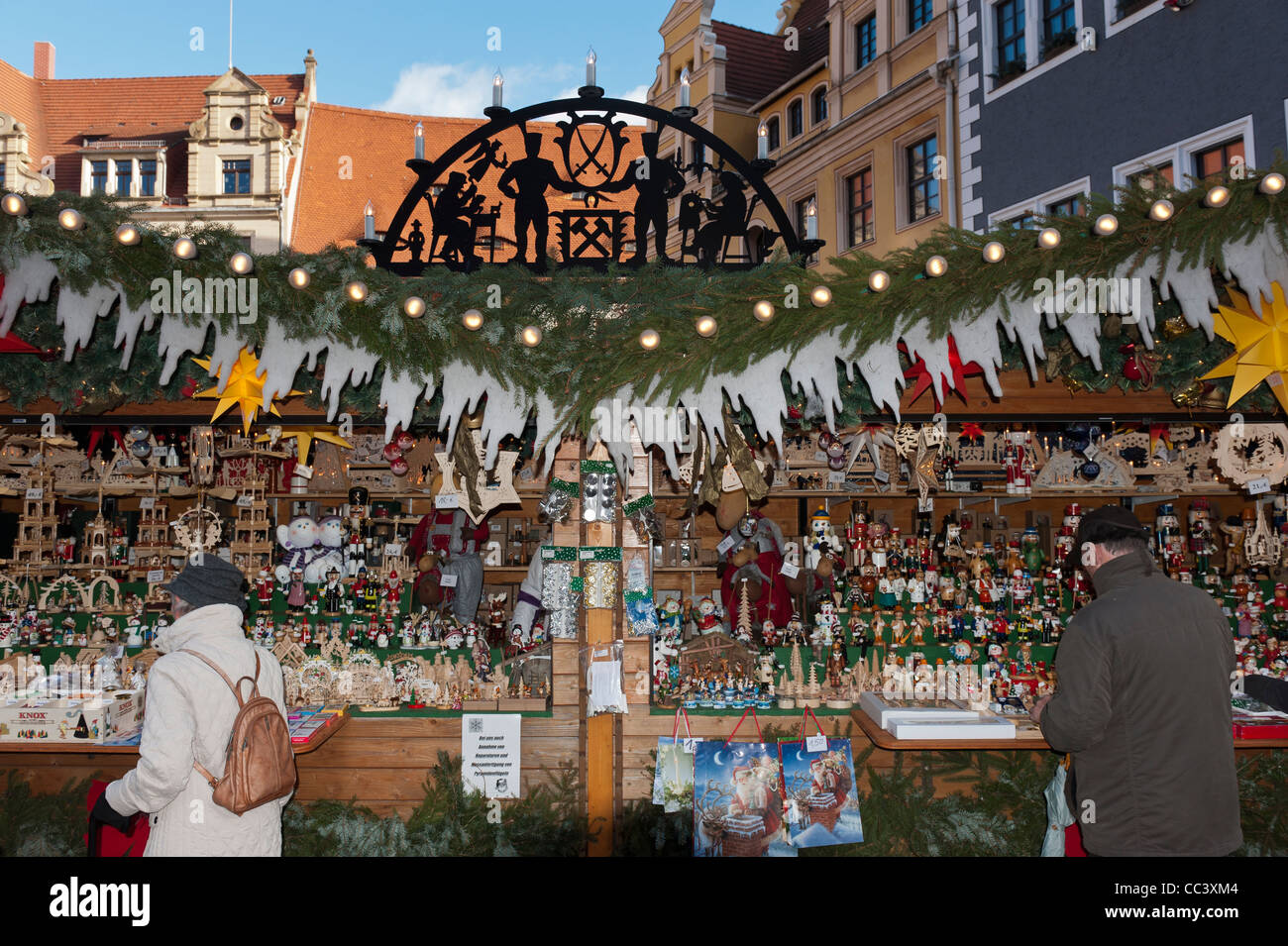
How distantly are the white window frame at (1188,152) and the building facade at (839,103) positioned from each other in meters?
2.19

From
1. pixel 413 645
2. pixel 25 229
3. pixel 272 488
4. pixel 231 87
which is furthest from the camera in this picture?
pixel 231 87

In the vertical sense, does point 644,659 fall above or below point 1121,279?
below

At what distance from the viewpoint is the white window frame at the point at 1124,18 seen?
388 inches

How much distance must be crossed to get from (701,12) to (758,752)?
17226 millimetres

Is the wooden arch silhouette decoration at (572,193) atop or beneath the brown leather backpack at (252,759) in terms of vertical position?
atop

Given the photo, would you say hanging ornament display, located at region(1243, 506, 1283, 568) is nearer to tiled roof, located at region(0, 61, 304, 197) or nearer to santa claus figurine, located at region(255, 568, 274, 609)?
santa claus figurine, located at region(255, 568, 274, 609)

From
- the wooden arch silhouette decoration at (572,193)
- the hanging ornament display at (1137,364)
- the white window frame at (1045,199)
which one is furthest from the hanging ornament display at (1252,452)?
the white window frame at (1045,199)

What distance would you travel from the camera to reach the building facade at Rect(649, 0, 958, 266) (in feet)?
44.9

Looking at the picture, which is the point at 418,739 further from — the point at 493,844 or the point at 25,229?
the point at 25,229

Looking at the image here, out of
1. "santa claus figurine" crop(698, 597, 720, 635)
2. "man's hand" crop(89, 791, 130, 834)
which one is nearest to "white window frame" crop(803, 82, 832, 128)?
"santa claus figurine" crop(698, 597, 720, 635)

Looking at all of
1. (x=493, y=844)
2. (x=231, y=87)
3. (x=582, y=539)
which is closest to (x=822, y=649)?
(x=582, y=539)

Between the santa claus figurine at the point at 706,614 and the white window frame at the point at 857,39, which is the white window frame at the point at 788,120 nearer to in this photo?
the white window frame at the point at 857,39

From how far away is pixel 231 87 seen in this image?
17.9m

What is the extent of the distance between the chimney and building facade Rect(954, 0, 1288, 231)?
66.3 ft
